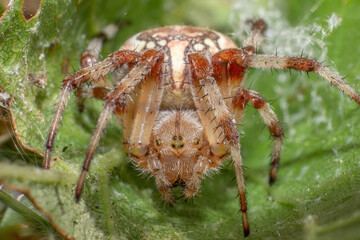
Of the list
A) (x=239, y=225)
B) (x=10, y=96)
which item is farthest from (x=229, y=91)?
(x=10, y=96)

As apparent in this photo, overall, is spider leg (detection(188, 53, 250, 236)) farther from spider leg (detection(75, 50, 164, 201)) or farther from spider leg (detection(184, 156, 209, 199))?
spider leg (detection(75, 50, 164, 201))

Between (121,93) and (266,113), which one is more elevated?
(266,113)

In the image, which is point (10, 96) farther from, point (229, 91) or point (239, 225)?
point (239, 225)

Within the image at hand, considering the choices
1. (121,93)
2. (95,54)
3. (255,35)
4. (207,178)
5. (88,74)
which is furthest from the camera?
(255,35)

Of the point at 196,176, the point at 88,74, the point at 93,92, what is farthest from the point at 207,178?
the point at 88,74

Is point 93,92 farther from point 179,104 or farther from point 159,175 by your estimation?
point 159,175

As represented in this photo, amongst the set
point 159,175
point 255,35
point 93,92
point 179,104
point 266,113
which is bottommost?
point 159,175
